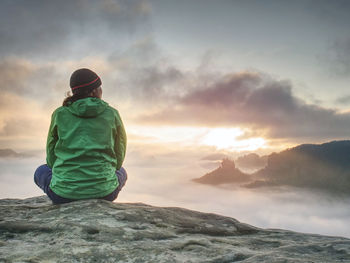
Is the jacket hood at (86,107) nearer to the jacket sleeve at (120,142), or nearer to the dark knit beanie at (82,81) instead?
the dark knit beanie at (82,81)

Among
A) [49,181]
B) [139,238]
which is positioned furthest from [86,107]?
[139,238]

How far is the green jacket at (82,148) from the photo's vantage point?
261 inches

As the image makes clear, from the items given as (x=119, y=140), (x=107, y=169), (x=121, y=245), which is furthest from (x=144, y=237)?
(x=119, y=140)

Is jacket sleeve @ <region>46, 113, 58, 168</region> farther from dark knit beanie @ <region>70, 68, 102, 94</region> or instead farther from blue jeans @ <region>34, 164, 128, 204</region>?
dark knit beanie @ <region>70, 68, 102, 94</region>

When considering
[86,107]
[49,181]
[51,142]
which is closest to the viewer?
[86,107]

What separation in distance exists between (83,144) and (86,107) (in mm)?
866

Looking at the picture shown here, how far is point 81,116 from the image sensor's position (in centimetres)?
665

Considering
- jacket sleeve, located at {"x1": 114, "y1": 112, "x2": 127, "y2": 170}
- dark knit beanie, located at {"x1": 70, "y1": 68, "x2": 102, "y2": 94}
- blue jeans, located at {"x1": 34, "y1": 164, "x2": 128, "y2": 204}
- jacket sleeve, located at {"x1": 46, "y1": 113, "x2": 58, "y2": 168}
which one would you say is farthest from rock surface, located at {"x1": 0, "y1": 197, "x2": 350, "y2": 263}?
dark knit beanie, located at {"x1": 70, "y1": 68, "x2": 102, "y2": 94}

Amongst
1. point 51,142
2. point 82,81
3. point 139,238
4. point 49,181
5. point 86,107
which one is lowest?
point 139,238

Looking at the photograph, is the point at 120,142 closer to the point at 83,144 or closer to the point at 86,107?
the point at 83,144

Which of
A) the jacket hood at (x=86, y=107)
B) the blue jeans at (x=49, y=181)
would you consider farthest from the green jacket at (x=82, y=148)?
the blue jeans at (x=49, y=181)

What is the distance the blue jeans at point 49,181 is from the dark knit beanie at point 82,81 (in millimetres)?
2385

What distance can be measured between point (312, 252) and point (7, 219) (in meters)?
6.32

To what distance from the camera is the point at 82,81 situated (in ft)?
23.1
